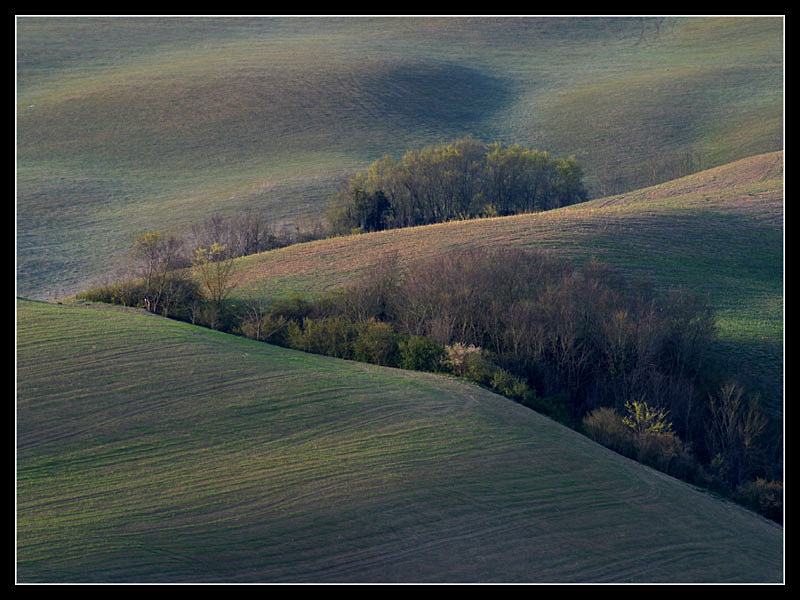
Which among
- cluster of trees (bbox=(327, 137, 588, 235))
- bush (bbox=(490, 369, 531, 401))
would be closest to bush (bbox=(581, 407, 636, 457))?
bush (bbox=(490, 369, 531, 401))

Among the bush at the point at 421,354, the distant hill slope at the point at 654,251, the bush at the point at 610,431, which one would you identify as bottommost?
the bush at the point at 610,431

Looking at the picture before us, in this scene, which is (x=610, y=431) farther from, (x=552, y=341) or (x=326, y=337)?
(x=326, y=337)

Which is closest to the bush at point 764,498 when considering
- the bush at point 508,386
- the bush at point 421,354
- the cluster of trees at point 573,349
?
the cluster of trees at point 573,349

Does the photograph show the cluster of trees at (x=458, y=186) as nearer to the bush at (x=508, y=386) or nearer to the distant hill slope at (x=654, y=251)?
the distant hill slope at (x=654, y=251)

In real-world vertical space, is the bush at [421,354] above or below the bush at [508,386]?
above

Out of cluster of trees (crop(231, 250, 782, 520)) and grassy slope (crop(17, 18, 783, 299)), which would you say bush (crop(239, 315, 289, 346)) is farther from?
grassy slope (crop(17, 18, 783, 299))

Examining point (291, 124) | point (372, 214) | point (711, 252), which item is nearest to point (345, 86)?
point (291, 124)
